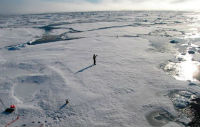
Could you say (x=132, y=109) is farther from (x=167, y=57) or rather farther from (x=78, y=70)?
(x=167, y=57)

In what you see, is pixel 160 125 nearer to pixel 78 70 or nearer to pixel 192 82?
pixel 192 82

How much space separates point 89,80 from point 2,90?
6.26 metres

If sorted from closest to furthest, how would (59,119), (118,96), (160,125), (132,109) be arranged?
(160,125) < (59,119) < (132,109) < (118,96)

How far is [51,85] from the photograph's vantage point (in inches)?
444

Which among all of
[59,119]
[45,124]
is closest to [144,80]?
[59,119]

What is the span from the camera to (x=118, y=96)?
9695mm

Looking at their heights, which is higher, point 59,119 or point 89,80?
point 89,80

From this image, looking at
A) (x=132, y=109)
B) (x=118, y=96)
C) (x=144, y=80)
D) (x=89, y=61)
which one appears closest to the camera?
(x=132, y=109)

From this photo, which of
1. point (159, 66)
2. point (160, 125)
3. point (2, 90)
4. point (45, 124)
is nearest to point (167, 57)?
point (159, 66)

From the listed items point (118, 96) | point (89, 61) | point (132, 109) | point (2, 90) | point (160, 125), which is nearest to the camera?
point (160, 125)

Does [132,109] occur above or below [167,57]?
below

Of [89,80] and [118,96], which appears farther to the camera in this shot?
[89,80]

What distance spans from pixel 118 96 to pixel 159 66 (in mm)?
6461

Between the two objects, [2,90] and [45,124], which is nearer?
[45,124]
